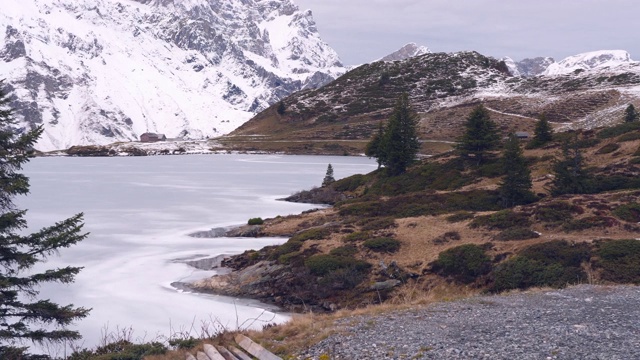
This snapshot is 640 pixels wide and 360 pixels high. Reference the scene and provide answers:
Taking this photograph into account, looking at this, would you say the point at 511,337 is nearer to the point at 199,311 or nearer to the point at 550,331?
the point at 550,331

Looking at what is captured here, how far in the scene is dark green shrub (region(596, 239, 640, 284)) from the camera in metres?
22.6

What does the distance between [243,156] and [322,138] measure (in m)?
21.5

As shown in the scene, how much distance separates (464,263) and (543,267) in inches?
155

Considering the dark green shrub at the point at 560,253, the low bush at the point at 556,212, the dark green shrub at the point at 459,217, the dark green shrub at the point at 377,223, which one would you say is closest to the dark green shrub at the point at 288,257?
the dark green shrub at the point at 377,223

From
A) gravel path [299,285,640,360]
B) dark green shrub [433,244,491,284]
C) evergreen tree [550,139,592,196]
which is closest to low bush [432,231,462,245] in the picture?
dark green shrub [433,244,491,284]

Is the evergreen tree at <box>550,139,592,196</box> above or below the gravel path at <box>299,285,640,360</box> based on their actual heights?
above

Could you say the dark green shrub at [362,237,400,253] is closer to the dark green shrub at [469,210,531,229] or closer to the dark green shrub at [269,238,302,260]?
the dark green shrub at [269,238,302,260]

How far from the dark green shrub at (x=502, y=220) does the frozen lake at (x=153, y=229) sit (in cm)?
1276

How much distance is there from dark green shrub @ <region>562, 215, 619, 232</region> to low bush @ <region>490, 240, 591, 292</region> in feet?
11.4

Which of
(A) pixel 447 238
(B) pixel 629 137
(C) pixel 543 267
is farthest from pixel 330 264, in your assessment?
(B) pixel 629 137

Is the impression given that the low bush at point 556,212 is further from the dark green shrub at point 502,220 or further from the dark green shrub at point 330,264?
the dark green shrub at point 330,264

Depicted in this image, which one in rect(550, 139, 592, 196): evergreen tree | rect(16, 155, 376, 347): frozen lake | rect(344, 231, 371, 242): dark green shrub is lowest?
rect(16, 155, 376, 347): frozen lake

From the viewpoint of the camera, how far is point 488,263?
87.1 feet

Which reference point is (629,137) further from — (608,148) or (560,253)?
(560,253)
